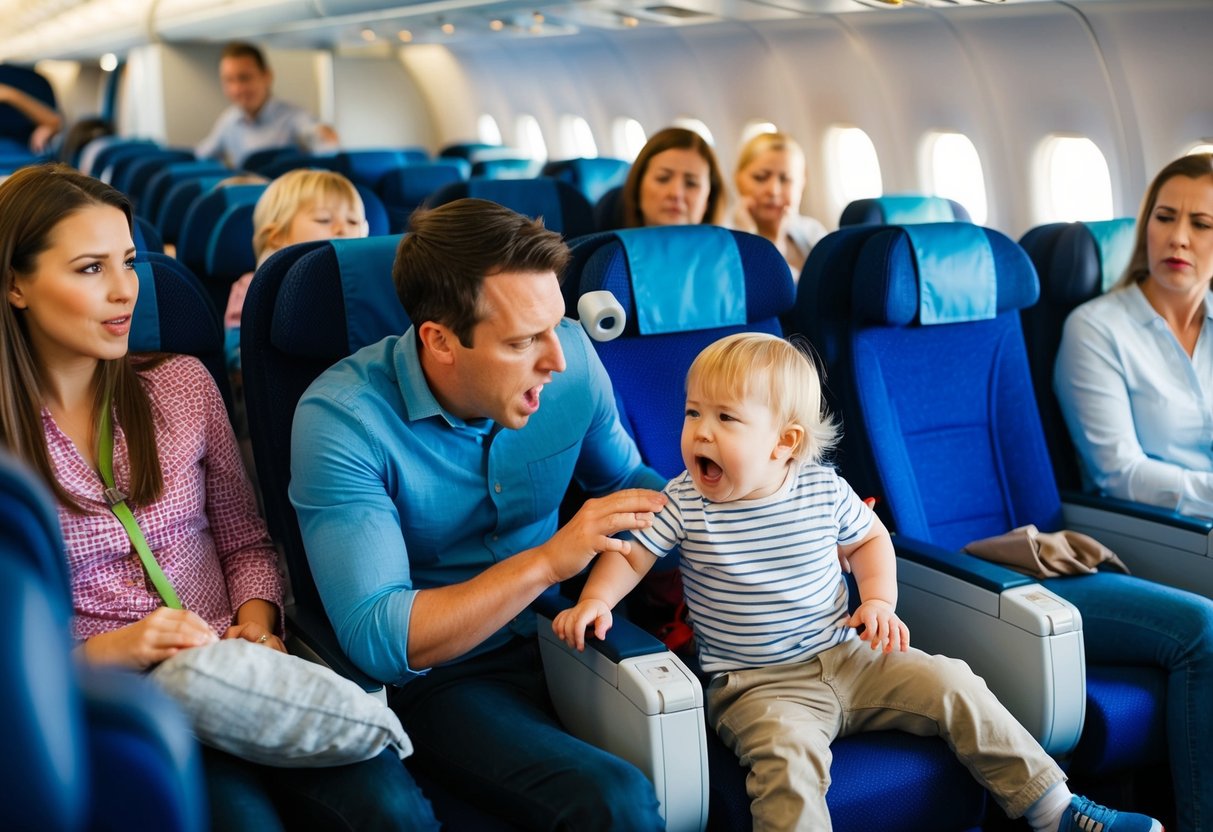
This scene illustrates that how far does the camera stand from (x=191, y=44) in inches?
508

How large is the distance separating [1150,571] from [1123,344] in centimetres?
60

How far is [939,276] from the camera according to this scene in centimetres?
295

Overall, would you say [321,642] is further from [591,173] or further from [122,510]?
[591,173]

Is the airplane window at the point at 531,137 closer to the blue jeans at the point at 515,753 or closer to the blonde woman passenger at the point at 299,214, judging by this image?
the blonde woman passenger at the point at 299,214

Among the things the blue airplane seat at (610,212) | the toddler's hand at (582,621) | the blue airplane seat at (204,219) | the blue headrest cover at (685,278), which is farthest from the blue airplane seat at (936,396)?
the blue airplane seat at (204,219)

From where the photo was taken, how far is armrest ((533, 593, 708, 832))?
1.89m

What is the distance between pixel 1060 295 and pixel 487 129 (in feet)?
37.8

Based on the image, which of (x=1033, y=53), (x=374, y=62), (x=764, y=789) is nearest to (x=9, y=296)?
(x=764, y=789)

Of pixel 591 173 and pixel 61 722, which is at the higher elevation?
pixel 591 173

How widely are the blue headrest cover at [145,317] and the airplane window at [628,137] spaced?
8246mm

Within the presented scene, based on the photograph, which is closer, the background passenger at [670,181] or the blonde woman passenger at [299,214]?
the blonde woman passenger at [299,214]

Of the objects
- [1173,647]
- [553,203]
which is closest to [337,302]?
[1173,647]

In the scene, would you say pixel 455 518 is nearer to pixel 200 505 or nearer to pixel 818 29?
pixel 200 505

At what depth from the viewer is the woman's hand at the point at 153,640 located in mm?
1680
